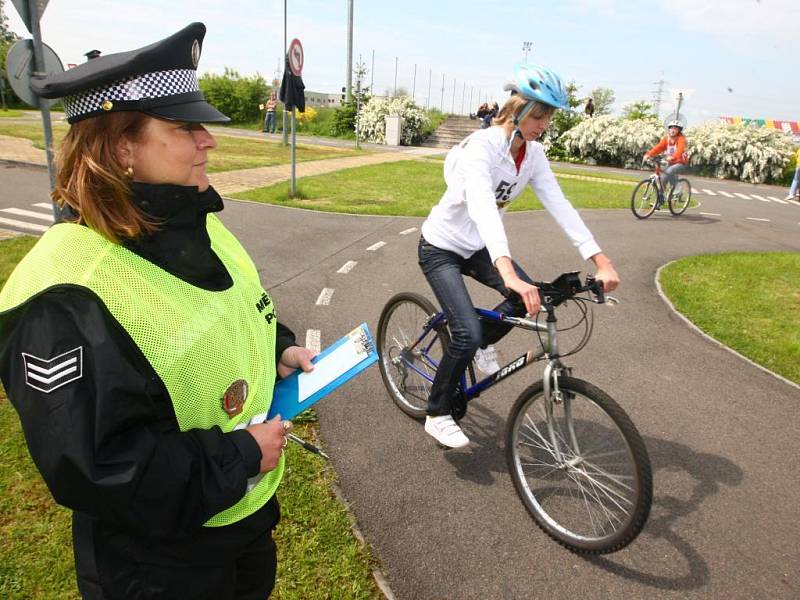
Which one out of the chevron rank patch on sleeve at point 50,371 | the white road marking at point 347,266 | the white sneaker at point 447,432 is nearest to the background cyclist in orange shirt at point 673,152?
the white road marking at point 347,266

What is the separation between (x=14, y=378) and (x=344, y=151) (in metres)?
25.7

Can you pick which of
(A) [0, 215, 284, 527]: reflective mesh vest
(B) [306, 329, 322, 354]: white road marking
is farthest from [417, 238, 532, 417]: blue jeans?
(A) [0, 215, 284, 527]: reflective mesh vest

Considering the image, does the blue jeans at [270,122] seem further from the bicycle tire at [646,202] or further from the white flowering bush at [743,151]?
the bicycle tire at [646,202]

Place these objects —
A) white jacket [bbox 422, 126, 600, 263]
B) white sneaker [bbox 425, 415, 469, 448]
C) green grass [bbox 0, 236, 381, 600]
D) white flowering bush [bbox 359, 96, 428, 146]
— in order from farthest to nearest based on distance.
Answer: white flowering bush [bbox 359, 96, 428, 146]
white sneaker [bbox 425, 415, 469, 448]
white jacket [bbox 422, 126, 600, 263]
green grass [bbox 0, 236, 381, 600]

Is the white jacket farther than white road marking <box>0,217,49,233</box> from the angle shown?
No

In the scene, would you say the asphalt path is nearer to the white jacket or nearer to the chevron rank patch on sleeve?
the white jacket

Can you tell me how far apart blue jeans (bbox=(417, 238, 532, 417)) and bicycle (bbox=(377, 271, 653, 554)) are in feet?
0.41

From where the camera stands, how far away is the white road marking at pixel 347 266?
762cm

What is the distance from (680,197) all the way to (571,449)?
1200cm

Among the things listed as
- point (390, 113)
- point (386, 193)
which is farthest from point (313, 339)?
point (390, 113)

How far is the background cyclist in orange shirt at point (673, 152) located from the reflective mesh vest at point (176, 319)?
42.8 ft

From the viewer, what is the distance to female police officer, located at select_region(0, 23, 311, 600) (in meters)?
1.15

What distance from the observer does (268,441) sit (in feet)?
4.77

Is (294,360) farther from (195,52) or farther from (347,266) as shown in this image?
(347,266)
